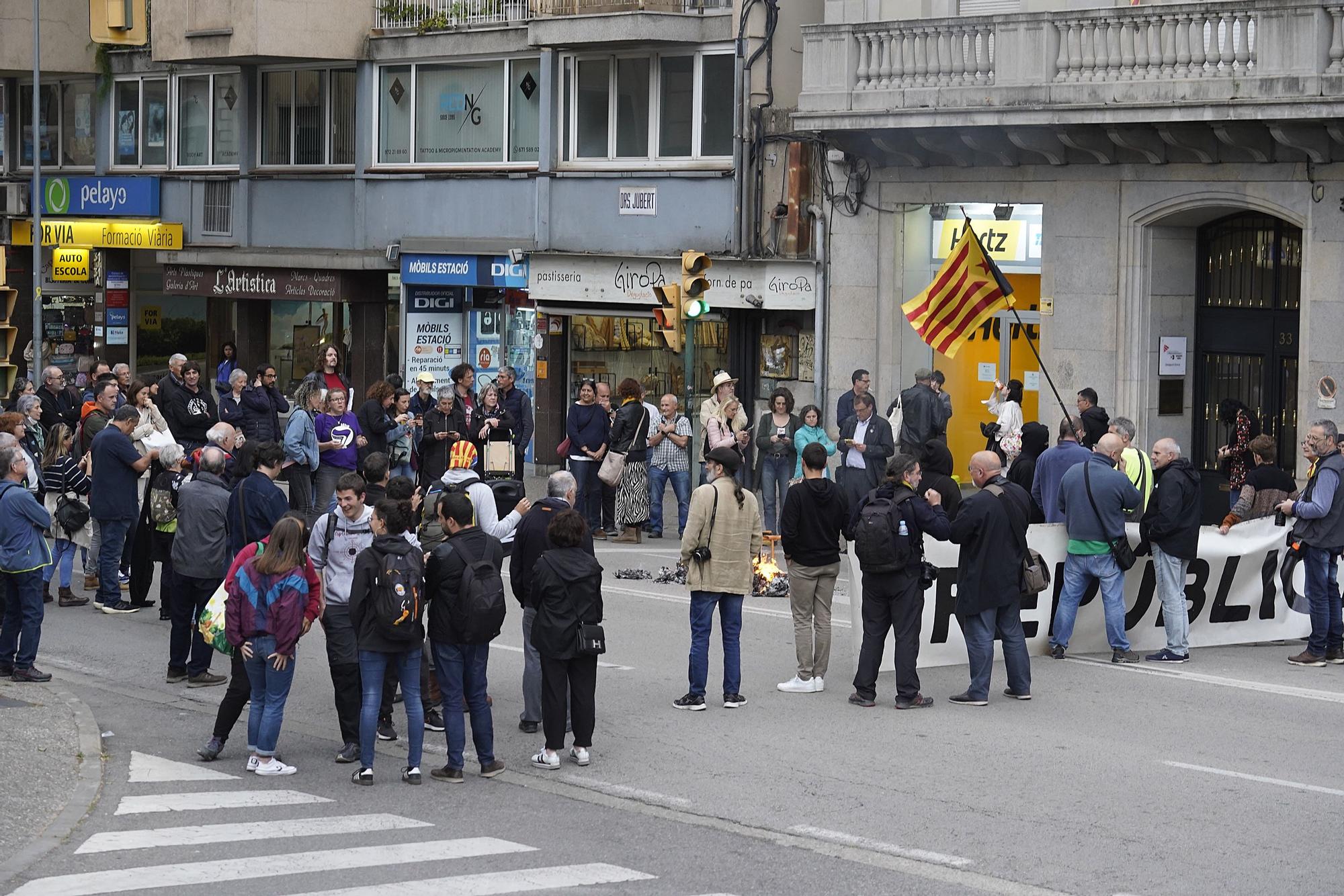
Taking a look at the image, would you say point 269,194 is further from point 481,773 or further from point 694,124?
point 481,773

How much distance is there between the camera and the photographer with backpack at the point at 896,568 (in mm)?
12406

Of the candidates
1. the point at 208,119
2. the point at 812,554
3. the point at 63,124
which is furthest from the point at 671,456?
the point at 63,124

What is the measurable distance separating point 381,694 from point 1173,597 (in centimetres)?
650

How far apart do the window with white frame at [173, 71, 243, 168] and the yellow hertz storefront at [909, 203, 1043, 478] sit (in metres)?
13.2

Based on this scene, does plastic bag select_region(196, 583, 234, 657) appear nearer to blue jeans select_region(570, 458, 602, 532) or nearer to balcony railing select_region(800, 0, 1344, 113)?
blue jeans select_region(570, 458, 602, 532)

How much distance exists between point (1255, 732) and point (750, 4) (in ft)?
51.6

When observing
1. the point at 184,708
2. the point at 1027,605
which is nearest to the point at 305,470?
the point at 184,708

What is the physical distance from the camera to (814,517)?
12734mm

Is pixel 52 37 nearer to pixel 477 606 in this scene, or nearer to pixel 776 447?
pixel 776 447

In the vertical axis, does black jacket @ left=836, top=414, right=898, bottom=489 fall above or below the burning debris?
above

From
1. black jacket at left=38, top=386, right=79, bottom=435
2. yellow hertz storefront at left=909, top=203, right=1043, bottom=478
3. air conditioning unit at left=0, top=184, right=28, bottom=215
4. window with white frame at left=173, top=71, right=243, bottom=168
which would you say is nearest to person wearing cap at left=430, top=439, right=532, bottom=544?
black jacket at left=38, top=386, right=79, bottom=435

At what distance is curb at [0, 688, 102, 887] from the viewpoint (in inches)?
360

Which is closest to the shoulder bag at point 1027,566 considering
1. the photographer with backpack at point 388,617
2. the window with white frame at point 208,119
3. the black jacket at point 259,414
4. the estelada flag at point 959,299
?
→ the photographer with backpack at point 388,617

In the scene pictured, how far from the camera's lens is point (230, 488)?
1504 cm
